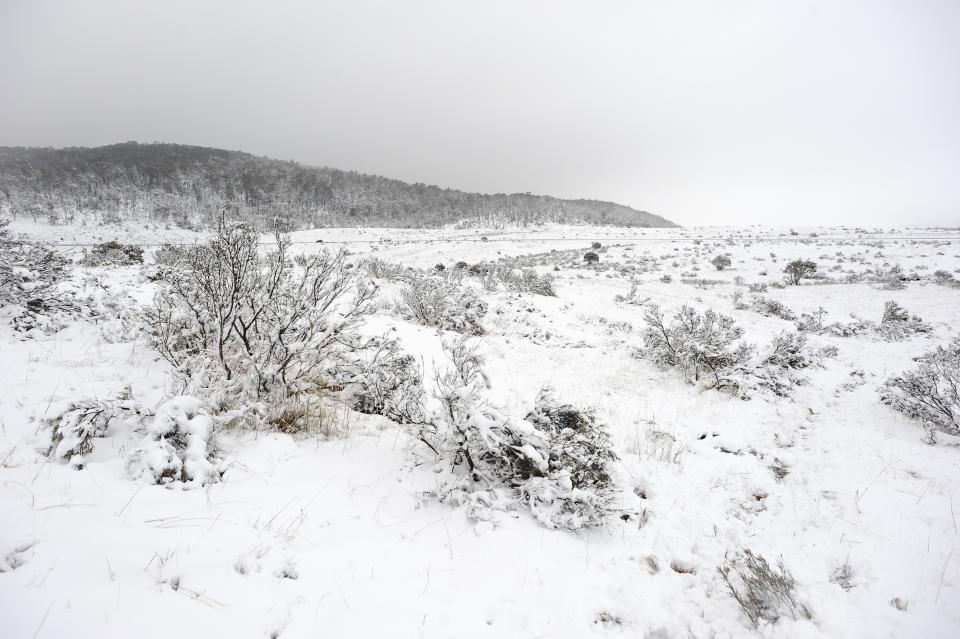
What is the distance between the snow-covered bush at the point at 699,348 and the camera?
646cm

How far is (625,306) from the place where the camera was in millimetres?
Answer: 13008

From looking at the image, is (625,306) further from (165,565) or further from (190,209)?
(190,209)

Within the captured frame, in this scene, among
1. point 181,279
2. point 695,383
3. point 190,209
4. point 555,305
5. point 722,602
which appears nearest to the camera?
point 722,602

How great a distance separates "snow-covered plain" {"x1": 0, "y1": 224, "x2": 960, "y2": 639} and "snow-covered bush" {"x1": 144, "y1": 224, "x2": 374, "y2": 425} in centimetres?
50

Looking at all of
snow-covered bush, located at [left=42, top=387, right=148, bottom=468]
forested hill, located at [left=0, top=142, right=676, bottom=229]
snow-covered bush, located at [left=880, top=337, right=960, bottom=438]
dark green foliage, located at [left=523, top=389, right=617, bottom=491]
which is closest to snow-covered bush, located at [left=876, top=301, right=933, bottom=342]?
snow-covered bush, located at [left=880, top=337, right=960, bottom=438]

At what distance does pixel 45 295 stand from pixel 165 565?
6.79 meters

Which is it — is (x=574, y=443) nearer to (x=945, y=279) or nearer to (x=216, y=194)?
(x=945, y=279)

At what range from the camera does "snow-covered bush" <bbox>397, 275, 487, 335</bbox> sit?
384 inches

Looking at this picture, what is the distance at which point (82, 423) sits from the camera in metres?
2.75

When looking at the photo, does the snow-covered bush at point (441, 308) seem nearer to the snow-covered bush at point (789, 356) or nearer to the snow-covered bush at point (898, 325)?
the snow-covered bush at point (789, 356)

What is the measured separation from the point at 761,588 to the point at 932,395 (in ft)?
14.0

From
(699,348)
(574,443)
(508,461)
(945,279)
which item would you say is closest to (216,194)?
(699,348)

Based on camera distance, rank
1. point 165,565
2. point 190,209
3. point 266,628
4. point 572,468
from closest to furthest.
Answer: point 266,628 → point 165,565 → point 572,468 → point 190,209

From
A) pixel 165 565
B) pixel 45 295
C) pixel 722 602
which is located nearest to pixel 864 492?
pixel 722 602
